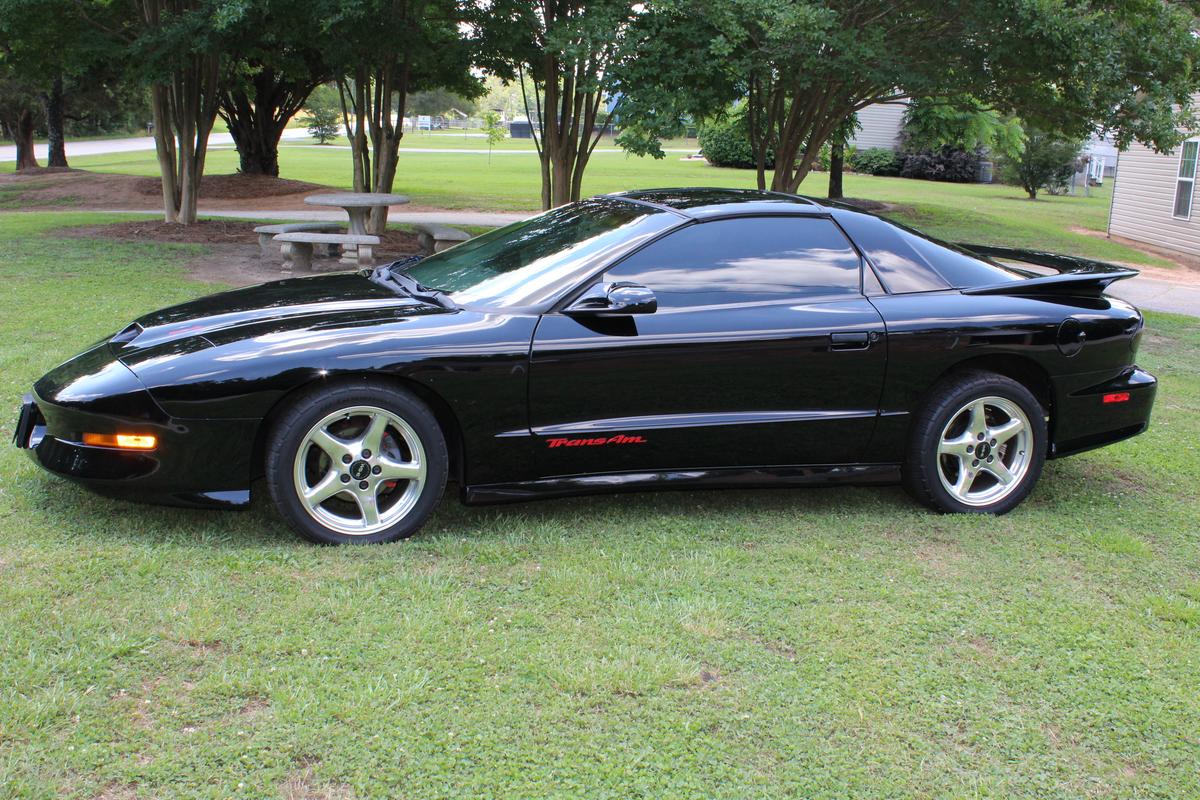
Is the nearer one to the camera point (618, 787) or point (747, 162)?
point (618, 787)

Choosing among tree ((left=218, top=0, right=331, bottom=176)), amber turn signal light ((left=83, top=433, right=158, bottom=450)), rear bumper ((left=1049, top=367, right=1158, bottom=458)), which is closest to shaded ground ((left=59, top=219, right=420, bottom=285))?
tree ((left=218, top=0, right=331, bottom=176))

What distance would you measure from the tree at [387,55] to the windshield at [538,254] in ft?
23.8

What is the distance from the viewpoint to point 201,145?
54.4 feet

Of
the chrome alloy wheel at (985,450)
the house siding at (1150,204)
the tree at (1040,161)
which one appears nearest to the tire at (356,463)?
the chrome alloy wheel at (985,450)

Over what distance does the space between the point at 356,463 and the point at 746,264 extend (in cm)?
189

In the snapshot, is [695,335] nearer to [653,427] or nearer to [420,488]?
[653,427]

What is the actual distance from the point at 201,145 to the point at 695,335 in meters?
14.3

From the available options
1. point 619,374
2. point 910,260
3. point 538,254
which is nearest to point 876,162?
point 910,260

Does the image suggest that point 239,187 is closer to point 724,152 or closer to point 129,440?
point 129,440

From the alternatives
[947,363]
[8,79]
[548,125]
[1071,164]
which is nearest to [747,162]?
[1071,164]

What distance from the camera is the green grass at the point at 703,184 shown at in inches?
827

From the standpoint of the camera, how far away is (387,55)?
14.1 meters

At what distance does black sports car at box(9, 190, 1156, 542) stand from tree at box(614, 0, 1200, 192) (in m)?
5.98

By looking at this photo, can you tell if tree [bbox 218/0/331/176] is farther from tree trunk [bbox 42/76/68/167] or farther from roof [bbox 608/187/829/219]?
roof [bbox 608/187/829/219]
